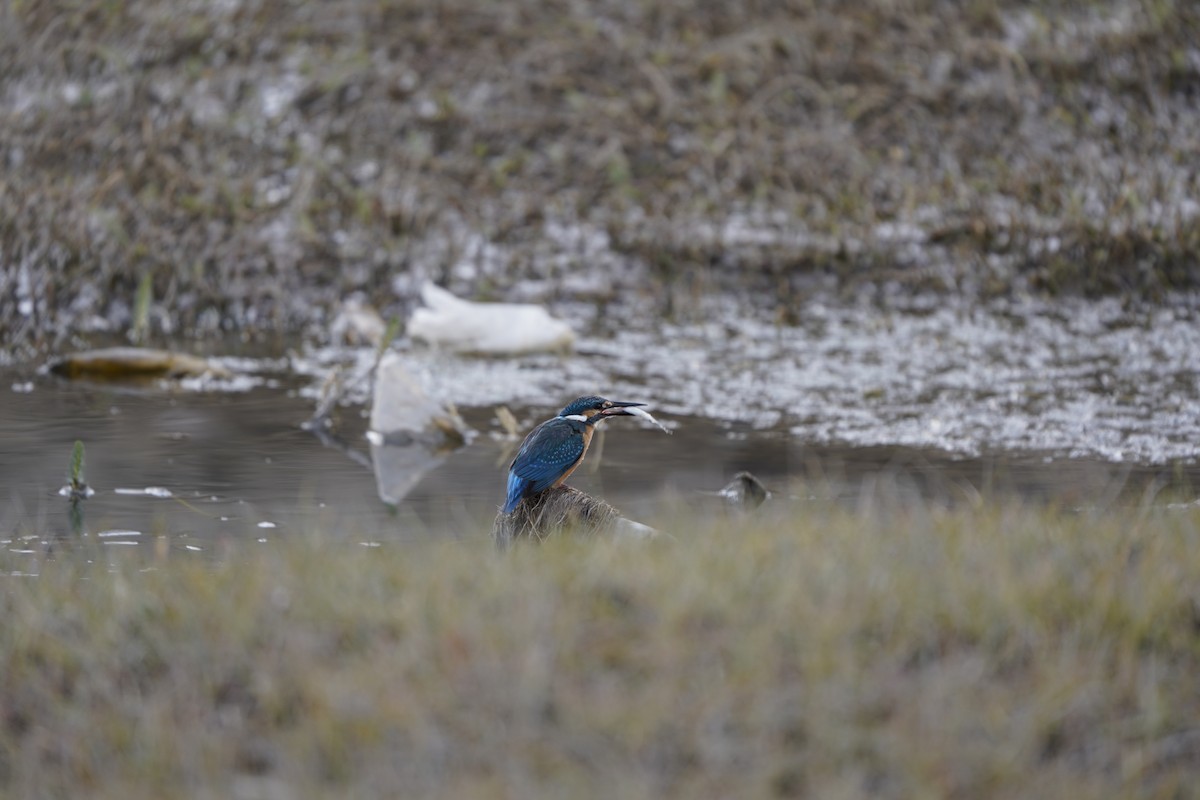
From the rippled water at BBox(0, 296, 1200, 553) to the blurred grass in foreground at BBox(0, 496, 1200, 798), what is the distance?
818mm

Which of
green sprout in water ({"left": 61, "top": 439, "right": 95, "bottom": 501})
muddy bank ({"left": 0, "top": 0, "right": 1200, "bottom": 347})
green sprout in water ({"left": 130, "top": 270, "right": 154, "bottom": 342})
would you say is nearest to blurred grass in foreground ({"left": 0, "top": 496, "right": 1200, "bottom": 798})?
green sprout in water ({"left": 61, "top": 439, "right": 95, "bottom": 501})

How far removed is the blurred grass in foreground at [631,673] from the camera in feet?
8.70

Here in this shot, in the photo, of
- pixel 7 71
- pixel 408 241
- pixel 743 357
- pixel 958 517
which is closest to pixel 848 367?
pixel 743 357

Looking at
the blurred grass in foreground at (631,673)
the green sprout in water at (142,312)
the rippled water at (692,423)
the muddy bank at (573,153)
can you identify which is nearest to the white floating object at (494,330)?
the rippled water at (692,423)

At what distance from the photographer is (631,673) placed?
2932 mm

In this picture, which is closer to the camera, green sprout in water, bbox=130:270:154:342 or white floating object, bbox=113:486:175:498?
white floating object, bbox=113:486:175:498

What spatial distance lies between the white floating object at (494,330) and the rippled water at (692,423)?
17cm

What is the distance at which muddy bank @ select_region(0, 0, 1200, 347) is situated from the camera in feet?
32.0

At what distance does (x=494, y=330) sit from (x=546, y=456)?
4.23 m

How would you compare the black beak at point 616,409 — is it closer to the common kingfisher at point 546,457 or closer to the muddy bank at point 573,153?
the common kingfisher at point 546,457

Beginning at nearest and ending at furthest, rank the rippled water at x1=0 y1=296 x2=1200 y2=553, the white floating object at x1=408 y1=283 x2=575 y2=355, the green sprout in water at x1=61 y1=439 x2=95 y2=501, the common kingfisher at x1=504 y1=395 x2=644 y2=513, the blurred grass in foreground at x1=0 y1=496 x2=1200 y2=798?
1. the blurred grass in foreground at x1=0 y1=496 x2=1200 y2=798
2. the common kingfisher at x1=504 y1=395 x2=644 y2=513
3. the green sprout in water at x1=61 y1=439 x2=95 y2=501
4. the rippled water at x1=0 y1=296 x2=1200 y2=553
5. the white floating object at x1=408 y1=283 x2=575 y2=355

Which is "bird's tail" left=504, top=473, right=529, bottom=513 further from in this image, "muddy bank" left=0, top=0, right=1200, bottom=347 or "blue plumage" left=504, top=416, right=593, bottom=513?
"muddy bank" left=0, top=0, right=1200, bottom=347

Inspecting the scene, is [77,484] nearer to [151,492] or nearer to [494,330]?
[151,492]

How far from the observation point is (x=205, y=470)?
593cm
